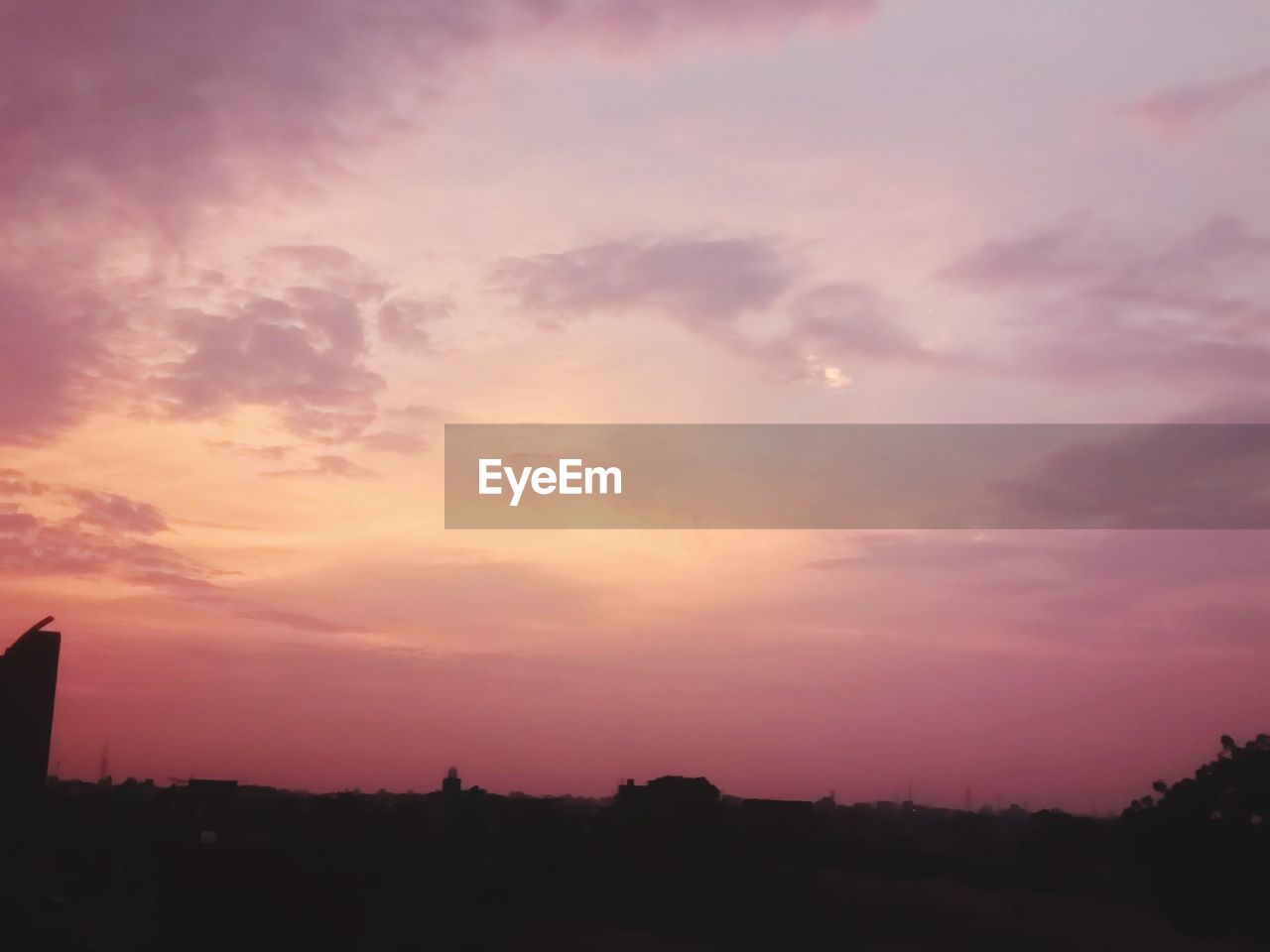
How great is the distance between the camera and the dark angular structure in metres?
16.2

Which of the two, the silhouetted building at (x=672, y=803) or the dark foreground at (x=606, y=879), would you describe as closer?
the dark foreground at (x=606, y=879)

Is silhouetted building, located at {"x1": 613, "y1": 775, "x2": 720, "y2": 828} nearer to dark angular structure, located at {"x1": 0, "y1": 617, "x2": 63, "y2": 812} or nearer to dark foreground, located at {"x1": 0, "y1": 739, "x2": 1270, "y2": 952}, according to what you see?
dark foreground, located at {"x1": 0, "y1": 739, "x2": 1270, "y2": 952}

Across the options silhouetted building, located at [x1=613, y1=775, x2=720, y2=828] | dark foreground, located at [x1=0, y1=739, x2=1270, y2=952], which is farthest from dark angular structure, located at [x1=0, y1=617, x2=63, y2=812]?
silhouetted building, located at [x1=613, y1=775, x2=720, y2=828]

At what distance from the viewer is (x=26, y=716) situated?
1631 cm

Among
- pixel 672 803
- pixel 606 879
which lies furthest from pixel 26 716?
pixel 672 803

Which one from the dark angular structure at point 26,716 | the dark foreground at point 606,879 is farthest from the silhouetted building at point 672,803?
the dark angular structure at point 26,716

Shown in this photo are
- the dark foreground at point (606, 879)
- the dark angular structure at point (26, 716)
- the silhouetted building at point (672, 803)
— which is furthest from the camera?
the silhouetted building at point (672, 803)

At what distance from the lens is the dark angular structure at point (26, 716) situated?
53.3 feet

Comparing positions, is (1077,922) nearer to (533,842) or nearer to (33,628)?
(533,842)

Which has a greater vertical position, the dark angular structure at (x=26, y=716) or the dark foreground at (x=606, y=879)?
the dark angular structure at (x=26, y=716)

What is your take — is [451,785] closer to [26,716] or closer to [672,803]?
[672,803]

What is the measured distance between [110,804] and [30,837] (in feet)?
290

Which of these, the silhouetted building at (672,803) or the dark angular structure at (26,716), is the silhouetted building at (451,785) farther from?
the dark angular structure at (26,716)

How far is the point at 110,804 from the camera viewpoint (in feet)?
313
